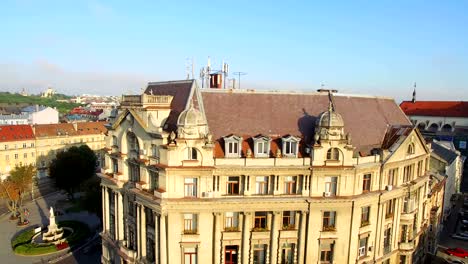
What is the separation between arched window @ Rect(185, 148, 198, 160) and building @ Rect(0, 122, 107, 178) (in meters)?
76.1

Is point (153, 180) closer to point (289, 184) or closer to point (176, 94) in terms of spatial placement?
point (176, 94)

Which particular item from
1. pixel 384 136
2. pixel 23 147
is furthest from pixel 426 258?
pixel 23 147

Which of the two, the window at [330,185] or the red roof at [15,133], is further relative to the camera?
the red roof at [15,133]

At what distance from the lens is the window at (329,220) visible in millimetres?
41688

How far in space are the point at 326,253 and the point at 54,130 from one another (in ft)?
344

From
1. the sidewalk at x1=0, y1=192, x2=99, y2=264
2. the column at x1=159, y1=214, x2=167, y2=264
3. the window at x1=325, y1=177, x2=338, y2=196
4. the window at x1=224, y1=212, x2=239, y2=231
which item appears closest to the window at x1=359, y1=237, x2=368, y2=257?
the window at x1=325, y1=177, x2=338, y2=196

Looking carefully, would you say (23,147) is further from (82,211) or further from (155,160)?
(155,160)

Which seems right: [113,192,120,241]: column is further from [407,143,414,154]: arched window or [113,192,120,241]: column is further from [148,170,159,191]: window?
[407,143,414,154]: arched window

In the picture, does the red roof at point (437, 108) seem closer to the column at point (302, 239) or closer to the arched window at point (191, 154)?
the column at point (302, 239)

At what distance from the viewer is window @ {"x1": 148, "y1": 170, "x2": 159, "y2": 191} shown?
133ft

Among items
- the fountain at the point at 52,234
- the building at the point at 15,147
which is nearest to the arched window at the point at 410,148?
the fountain at the point at 52,234

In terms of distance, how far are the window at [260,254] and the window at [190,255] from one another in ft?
22.0

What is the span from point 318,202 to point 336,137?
7468 mm

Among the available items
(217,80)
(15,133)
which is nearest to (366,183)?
(217,80)
